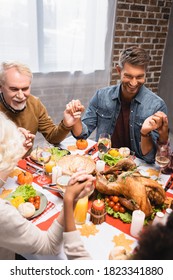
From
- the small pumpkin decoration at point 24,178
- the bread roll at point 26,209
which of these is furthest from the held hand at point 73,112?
the bread roll at point 26,209

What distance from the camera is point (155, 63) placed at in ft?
12.2

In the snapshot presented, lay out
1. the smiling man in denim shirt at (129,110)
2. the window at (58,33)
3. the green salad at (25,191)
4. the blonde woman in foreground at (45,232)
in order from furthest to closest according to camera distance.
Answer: the window at (58,33)
the smiling man in denim shirt at (129,110)
the green salad at (25,191)
the blonde woman in foreground at (45,232)

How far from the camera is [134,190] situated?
1162 mm

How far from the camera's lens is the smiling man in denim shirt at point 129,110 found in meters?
1.83

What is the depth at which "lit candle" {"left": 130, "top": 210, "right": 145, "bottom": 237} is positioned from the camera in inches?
42.1

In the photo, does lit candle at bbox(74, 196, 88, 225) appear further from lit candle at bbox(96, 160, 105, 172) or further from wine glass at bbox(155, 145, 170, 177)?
wine glass at bbox(155, 145, 170, 177)

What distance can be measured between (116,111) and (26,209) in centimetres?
136

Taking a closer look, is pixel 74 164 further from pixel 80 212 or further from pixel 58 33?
pixel 58 33

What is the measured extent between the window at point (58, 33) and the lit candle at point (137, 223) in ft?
7.61

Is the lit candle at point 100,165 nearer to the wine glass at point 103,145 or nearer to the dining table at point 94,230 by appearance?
the wine glass at point 103,145

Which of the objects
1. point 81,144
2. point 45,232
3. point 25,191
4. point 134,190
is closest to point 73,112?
point 81,144

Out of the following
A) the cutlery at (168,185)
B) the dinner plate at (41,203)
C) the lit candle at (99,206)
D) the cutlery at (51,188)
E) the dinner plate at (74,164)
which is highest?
the dinner plate at (74,164)
